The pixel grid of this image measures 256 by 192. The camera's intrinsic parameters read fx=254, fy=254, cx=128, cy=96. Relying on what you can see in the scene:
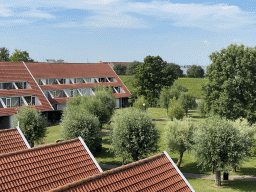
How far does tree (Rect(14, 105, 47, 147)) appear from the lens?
29.1m

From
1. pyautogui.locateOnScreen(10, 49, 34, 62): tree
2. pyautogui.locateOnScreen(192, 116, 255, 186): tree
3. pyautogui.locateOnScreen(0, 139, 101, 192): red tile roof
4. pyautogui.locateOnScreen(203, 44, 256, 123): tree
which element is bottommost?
pyautogui.locateOnScreen(192, 116, 255, 186): tree

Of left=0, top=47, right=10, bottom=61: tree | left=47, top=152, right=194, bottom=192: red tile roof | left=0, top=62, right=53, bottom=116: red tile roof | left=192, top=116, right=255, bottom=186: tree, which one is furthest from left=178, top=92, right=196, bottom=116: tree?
left=0, top=47, right=10, bottom=61: tree

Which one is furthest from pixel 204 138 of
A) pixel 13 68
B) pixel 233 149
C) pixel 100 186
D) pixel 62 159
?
pixel 13 68

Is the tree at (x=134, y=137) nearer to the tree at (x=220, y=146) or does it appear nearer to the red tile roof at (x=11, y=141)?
the tree at (x=220, y=146)

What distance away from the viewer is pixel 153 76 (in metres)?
69.9

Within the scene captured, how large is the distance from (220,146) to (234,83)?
17944mm

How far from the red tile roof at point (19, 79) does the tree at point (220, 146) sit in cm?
3173

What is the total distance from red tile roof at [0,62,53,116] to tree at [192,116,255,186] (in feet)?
104

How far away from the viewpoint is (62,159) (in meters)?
13.4

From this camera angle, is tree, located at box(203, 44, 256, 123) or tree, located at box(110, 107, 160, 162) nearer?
tree, located at box(110, 107, 160, 162)

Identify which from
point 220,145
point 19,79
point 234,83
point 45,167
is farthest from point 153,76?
point 45,167

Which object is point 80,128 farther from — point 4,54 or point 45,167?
point 4,54

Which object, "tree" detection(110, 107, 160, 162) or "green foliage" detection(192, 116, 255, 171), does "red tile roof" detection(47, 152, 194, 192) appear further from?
"tree" detection(110, 107, 160, 162)

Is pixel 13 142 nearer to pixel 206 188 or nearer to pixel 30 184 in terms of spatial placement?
pixel 30 184
